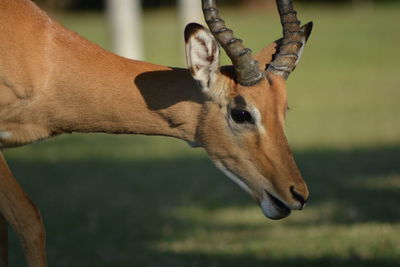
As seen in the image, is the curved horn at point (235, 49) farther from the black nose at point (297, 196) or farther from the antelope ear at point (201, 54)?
the black nose at point (297, 196)

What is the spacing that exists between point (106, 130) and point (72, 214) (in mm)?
3578

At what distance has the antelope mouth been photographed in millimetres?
5906

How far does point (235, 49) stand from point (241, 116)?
440mm

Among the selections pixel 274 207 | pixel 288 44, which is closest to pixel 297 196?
pixel 274 207

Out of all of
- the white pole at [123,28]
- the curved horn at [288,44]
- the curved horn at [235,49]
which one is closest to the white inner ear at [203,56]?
the curved horn at [235,49]

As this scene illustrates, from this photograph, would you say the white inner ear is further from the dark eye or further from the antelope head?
the dark eye

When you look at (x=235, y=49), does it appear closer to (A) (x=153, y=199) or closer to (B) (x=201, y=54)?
(B) (x=201, y=54)

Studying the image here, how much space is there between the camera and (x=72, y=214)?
9836mm

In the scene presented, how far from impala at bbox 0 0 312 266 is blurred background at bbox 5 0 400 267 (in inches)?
65.5

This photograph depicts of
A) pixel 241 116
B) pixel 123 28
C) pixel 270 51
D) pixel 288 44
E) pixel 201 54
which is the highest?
pixel 201 54

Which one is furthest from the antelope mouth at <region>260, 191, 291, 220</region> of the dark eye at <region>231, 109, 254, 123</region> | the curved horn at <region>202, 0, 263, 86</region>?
the curved horn at <region>202, 0, 263, 86</region>

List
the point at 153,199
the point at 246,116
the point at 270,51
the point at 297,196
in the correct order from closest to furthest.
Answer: the point at 297,196 → the point at 246,116 → the point at 270,51 → the point at 153,199

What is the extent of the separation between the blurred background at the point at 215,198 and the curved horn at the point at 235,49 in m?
2.12

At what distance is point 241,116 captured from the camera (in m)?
6.12
